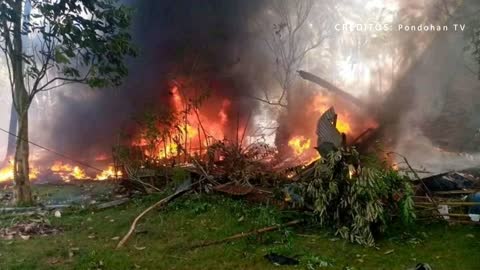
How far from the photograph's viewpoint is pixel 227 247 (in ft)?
18.1

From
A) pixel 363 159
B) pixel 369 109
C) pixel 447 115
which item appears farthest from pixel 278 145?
pixel 363 159

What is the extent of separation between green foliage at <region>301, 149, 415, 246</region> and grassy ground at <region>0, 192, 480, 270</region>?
21cm

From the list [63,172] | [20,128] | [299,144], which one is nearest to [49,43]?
[20,128]

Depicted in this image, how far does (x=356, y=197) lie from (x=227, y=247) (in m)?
1.82

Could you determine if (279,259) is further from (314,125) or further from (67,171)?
(67,171)

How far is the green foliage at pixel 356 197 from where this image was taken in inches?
209

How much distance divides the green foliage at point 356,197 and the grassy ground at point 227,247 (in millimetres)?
207

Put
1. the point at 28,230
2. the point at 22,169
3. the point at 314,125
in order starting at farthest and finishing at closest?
the point at 314,125 < the point at 22,169 < the point at 28,230

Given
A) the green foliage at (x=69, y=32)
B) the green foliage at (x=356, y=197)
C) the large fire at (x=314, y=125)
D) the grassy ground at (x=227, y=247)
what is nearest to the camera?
the grassy ground at (x=227, y=247)

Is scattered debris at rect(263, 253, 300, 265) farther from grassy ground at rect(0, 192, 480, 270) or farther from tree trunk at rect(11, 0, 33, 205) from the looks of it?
tree trunk at rect(11, 0, 33, 205)

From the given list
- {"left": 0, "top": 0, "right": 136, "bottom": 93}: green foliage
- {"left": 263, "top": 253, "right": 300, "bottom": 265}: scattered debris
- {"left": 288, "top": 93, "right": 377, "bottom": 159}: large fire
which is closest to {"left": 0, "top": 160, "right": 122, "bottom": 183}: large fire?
{"left": 0, "top": 0, "right": 136, "bottom": 93}: green foliage

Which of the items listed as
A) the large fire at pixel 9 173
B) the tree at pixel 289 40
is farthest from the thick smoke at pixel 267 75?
the large fire at pixel 9 173

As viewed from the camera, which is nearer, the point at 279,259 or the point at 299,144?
the point at 279,259

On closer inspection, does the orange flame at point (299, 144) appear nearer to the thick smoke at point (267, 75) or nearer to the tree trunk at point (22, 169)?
the thick smoke at point (267, 75)
